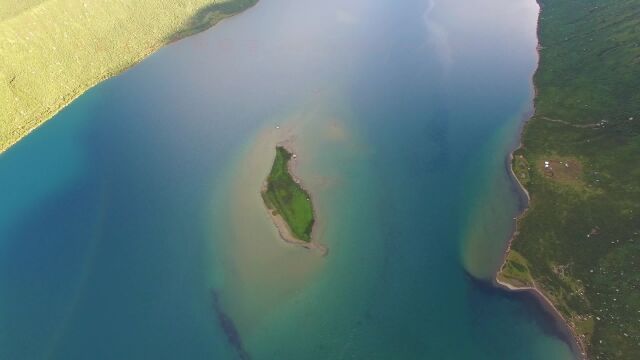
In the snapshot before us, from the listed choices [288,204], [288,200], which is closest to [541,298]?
[288,204]

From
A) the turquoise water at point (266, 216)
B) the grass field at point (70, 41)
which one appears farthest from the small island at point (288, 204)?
the grass field at point (70, 41)

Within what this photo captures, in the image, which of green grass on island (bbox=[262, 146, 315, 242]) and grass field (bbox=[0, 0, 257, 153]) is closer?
green grass on island (bbox=[262, 146, 315, 242])

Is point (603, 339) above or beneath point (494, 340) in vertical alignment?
beneath

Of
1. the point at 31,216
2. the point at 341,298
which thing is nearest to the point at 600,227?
the point at 341,298

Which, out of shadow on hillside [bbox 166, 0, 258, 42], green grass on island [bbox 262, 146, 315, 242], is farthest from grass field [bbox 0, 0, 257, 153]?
green grass on island [bbox 262, 146, 315, 242]

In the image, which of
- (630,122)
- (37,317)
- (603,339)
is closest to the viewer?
(603,339)

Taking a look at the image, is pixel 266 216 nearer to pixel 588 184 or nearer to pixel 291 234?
pixel 291 234

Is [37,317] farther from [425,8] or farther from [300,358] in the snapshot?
[425,8]

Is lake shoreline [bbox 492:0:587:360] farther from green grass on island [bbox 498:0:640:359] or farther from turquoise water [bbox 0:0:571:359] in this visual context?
turquoise water [bbox 0:0:571:359]
